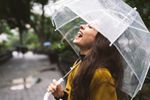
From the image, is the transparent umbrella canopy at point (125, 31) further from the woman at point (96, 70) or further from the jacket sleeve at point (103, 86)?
the jacket sleeve at point (103, 86)

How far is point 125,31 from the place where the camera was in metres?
3.51

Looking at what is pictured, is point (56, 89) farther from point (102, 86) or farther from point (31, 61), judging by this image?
point (31, 61)

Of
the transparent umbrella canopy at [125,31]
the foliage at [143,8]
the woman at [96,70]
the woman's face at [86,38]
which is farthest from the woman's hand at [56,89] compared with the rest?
the foliage at [143,8]

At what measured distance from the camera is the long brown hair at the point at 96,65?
118 inches

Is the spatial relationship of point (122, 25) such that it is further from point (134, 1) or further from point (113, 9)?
point (134, 1)

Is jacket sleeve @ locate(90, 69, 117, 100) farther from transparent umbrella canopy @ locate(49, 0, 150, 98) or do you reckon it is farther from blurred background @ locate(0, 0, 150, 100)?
blurred background @ locate(0, 0, 150, 100)

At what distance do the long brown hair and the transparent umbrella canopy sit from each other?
0.09 m

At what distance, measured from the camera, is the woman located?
2.93 metres

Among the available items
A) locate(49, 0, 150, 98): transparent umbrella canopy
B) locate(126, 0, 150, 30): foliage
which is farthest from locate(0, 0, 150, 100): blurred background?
locate(49, 0, 150, 98): transparent umbrella canopy

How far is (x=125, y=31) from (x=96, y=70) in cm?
68

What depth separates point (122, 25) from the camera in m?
3.40

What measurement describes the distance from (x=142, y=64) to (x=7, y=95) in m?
10.7

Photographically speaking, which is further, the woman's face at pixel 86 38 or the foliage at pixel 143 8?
the foliage at pixel 143 8

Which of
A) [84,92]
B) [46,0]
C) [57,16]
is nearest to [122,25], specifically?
[84,92]
